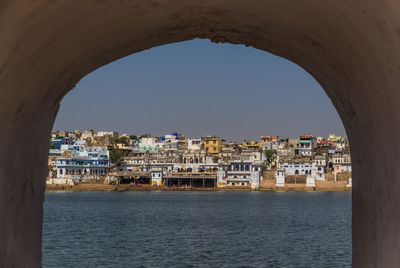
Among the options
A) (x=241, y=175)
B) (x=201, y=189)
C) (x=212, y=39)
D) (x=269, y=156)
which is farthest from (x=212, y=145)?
(x=212, y=39)

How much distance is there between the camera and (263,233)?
41344 mm

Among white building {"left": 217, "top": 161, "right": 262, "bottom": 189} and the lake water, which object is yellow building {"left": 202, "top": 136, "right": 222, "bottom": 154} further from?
the lake water

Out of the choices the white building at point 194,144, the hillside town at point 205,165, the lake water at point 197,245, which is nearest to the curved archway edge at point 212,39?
the lake water at point 197,245

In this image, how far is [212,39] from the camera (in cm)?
747

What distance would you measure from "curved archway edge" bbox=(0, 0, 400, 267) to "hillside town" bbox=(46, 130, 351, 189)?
432 ft

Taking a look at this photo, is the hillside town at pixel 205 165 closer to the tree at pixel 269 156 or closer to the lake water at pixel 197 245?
the tree at pixel 269 156

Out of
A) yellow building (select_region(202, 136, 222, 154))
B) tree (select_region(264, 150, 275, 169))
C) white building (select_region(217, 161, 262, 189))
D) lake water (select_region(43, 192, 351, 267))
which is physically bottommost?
lake water (select_region(43, 192, 351, 267))

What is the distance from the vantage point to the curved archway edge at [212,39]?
4.94 meters

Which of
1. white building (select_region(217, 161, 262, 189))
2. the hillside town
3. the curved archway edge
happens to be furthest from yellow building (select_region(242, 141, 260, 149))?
the curved archway edge

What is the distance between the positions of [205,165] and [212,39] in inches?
5341

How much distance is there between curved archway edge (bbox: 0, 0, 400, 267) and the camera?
494 centimetres
